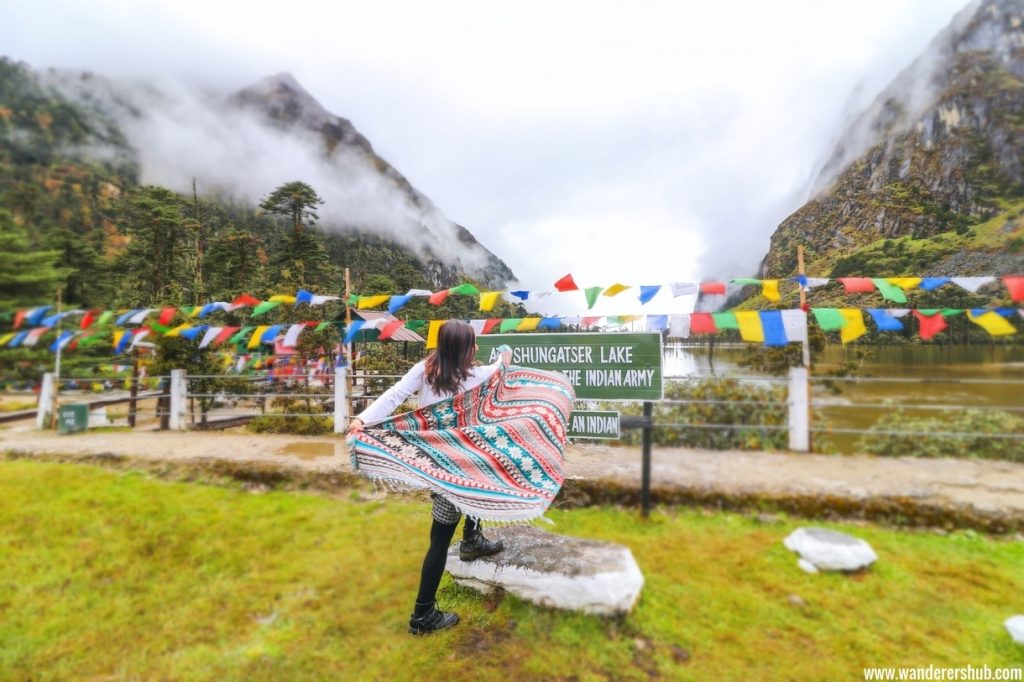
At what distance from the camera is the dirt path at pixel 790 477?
3494 millimetres

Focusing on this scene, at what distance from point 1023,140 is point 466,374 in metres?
6.44

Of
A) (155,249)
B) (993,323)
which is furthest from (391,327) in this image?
(155,249)

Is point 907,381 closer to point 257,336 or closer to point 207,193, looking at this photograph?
point 257,336

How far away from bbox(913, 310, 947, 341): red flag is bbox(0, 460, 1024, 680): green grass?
2.21 meters

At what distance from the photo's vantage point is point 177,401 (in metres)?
8.38

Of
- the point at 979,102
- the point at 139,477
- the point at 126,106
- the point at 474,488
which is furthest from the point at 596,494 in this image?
the point at 126,106

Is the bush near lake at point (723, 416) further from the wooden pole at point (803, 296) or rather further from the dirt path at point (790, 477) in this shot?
the wooden pole at point (803, 296)

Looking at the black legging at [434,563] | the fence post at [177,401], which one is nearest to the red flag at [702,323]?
the black legging at [434,563]

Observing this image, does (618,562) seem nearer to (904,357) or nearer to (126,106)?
(904,357)

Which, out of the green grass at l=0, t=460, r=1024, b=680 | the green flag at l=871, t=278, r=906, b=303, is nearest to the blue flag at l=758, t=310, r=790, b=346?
the green flag at l=871, t=278, r=906, b=303

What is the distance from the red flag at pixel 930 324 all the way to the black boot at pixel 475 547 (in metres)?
5.05

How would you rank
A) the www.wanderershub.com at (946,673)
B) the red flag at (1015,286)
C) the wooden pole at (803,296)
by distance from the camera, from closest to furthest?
the www.wanderershub.com at (946,673)
the red flag at (1015,286)
the wooden pole at (803,296)

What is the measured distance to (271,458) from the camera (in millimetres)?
5496

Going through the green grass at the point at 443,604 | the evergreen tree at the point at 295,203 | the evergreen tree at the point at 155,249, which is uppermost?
the evergreen tree at the point at 295,203
